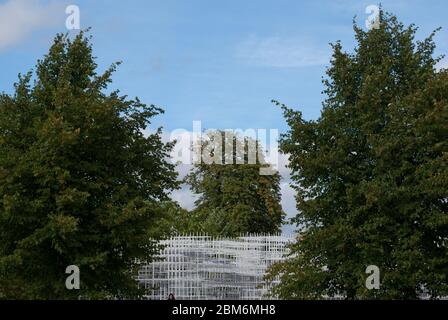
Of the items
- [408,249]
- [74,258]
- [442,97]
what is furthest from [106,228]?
[442,97]

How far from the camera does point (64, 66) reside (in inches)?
1054

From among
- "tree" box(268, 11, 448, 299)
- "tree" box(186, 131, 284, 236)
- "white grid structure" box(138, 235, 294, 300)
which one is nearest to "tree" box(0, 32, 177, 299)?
"tree" box(268, 11, 448, 299)

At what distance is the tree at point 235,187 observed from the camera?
57.7m

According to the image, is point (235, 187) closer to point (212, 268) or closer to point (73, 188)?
point (212, 268)

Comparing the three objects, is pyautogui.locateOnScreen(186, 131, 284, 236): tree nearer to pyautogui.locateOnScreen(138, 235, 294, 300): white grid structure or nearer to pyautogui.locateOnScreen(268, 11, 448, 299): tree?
pyautogui.locateOnScreen(138, 235, 294, 300): white grid structure


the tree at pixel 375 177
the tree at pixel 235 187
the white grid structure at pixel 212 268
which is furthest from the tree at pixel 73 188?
the tree at pixel 235 187

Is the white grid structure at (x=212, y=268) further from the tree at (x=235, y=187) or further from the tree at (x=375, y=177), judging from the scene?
the tree at (x=235, y=187)

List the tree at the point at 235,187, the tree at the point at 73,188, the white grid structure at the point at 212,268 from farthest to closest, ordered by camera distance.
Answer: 1. the tree at the point at 235,187
2. the white grid structure at the point at 212,268
3. the tree at the point at 73,188

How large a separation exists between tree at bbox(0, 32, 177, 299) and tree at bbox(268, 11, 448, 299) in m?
5.14

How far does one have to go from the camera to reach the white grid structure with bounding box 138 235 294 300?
35.6m

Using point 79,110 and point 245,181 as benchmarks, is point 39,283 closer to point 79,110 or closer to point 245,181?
point 79,110

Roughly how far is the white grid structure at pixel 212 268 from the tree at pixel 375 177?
9598mm

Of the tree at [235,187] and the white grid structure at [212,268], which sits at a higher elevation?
the tree at [235,187]
